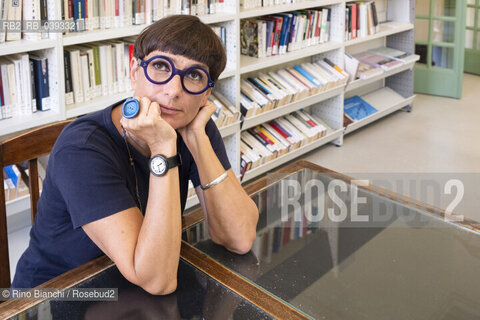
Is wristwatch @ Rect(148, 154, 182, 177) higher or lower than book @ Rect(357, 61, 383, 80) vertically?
higher

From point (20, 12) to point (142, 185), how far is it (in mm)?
1365

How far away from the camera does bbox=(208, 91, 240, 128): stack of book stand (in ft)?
10.8

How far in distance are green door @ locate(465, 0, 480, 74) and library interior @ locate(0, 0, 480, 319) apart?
966 mm

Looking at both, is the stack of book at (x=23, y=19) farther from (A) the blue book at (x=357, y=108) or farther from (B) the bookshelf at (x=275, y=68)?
(A) the blue book at (x=357, y=108)

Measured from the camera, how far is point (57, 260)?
144 centimetres

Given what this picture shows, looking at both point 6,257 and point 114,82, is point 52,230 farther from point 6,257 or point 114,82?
point 114,82

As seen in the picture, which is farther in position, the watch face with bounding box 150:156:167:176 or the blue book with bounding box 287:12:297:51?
the blue book with bounding box 287:12:297:51

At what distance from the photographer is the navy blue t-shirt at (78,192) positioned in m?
1.26

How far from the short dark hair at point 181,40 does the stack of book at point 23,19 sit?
127 cm

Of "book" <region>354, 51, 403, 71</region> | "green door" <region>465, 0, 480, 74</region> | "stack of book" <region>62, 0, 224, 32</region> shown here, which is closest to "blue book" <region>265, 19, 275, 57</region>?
"stack of book" <region>62, 0, 224, 32</region>

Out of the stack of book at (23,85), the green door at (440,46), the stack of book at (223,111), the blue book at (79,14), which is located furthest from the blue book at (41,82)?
the green door at (440,46)

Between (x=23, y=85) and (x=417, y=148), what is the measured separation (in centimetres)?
297

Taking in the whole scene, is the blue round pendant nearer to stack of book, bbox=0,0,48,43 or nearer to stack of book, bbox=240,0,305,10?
stack of book, bbox=0,0,48,43

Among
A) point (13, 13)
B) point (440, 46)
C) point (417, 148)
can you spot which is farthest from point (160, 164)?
point (440, 46)
